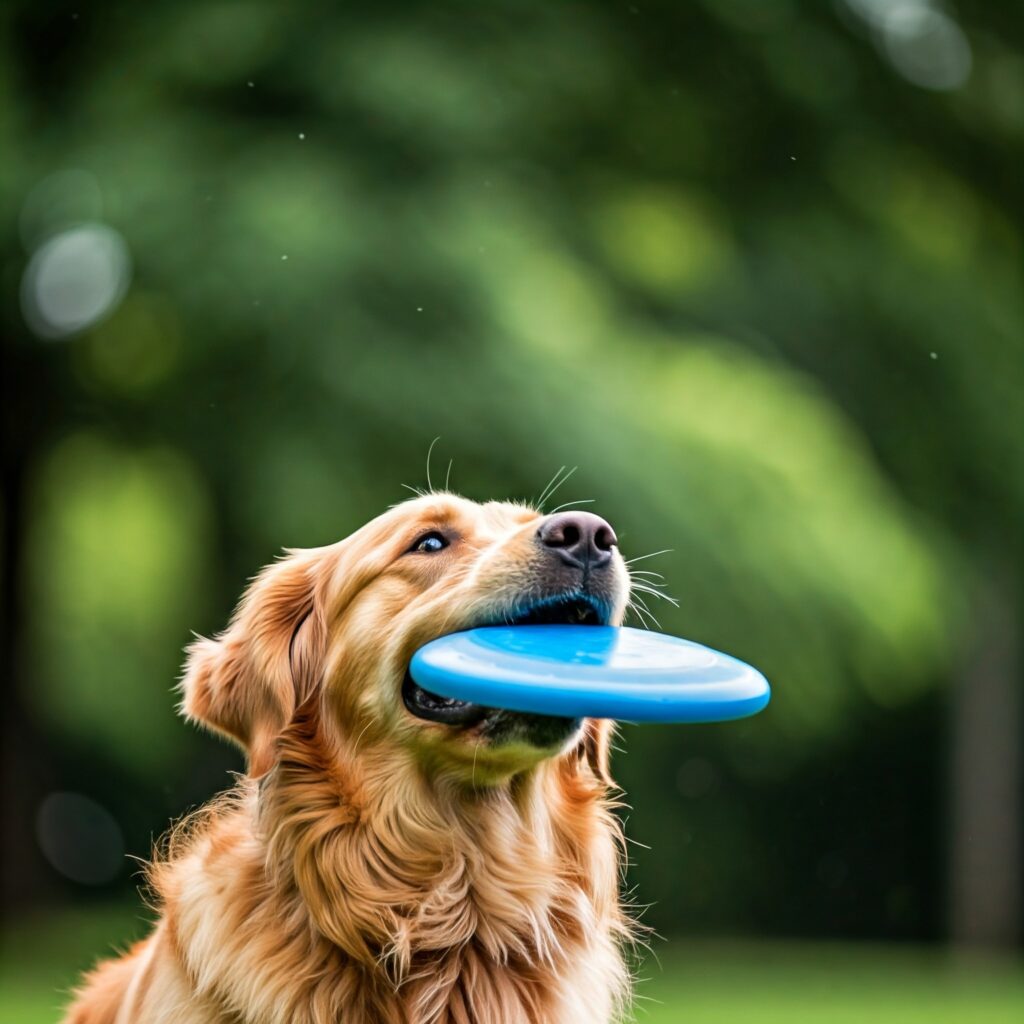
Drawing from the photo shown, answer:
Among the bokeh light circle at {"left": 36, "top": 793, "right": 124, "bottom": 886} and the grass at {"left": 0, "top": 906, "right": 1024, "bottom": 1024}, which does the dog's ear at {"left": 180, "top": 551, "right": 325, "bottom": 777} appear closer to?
the grass at {"left": 0, "top": 906, "right": 1024, "bottom": 1024}

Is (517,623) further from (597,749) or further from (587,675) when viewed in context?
(597,749)

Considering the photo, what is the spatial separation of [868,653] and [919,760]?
21.1ft

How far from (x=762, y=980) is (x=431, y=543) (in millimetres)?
8113

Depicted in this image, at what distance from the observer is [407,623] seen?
3990 mm

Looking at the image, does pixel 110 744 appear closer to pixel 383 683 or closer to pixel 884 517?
pixel 884 517

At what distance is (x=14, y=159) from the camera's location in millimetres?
10617

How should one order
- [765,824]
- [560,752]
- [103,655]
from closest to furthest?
[560,752] → [103,655] → [765,824]

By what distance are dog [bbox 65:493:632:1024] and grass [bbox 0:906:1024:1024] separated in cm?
375

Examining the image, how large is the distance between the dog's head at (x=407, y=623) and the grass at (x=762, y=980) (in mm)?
3945

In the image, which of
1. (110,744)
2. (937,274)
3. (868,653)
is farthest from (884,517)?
(110,744)

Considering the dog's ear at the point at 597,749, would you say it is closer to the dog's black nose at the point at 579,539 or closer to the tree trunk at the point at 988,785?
the dog's black nose at the point at 579,539

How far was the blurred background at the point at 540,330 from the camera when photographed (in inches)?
398

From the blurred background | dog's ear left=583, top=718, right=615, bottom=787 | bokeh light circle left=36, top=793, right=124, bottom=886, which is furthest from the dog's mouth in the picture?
bokeh light circle left=36, top=793, right=124, bottom=886

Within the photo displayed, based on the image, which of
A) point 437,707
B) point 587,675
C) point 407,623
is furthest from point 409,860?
point 587,675
